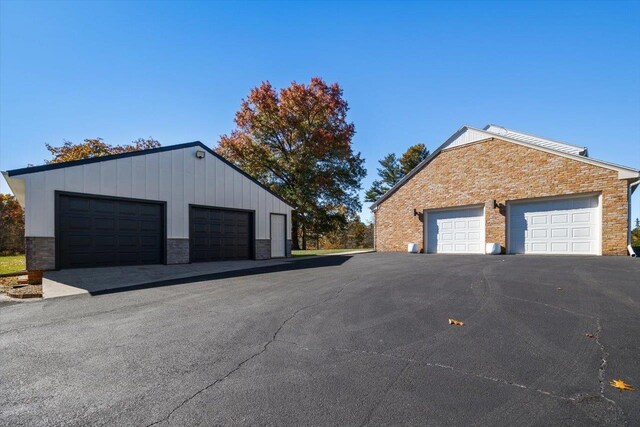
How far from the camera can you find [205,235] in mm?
14023

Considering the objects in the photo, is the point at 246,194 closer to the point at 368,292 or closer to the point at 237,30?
the point at 237,30

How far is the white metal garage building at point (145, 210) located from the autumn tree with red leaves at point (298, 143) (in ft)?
32.8

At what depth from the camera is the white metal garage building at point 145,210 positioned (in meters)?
9.89

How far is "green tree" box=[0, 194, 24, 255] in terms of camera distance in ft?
91.4

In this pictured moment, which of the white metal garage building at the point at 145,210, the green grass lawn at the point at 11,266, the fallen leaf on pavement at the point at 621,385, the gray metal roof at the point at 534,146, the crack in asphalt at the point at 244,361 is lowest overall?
the green grass lawn at the point at 11,266

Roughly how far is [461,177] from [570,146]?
7.53m

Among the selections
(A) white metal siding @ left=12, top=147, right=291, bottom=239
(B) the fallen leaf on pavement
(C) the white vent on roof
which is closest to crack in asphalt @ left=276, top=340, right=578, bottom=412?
(B) the fallen leaf on pavement

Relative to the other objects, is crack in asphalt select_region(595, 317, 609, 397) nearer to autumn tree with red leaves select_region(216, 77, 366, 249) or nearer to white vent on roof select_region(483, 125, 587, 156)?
white vent on roof select_region(483, 125, 587, 156)

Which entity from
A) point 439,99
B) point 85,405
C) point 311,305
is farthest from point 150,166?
point 439,99

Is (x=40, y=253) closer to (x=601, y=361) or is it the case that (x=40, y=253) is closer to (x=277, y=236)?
(x=277, y=236)

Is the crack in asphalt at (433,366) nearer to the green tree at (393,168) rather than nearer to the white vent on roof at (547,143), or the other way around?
the white vent on roof at (547,143)

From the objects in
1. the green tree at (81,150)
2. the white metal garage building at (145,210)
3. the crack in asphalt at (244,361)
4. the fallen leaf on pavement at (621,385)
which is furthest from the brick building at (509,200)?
the green tree at (81,150)

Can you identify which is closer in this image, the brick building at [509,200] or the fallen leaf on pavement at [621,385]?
the fallen leaf on pavement at [621,385]

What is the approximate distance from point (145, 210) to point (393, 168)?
34.5 meters
